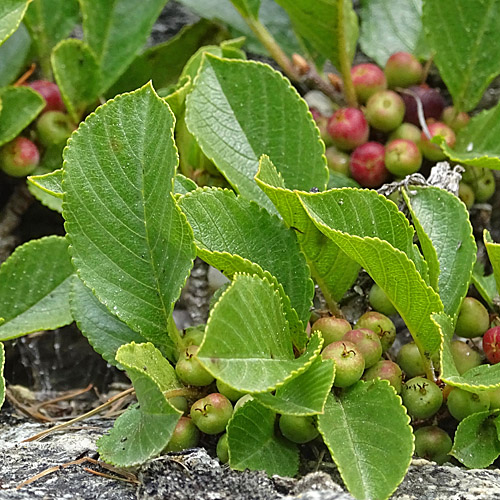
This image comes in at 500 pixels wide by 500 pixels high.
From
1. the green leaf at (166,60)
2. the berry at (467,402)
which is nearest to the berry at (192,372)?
the berry at (467,402)

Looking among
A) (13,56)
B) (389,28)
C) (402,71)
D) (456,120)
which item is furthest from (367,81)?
(13,56)

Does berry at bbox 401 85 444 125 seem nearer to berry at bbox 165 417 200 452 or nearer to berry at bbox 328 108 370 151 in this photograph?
berry at bbox 328 108 370 151

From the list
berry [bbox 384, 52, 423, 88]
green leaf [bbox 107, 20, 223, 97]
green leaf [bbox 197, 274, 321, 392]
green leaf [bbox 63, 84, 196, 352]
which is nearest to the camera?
green leaf [bbox 197, 274, 321, 392]

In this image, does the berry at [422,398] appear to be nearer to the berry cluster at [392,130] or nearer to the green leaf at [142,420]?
the green leaf at [142,420]

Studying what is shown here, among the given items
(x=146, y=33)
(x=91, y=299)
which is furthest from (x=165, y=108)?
(x=146, y=33)

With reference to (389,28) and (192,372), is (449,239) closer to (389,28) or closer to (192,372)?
(192,372)

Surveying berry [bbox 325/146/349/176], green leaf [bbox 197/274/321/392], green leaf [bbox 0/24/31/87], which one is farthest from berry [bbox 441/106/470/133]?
green leaf [bbox 0/24/31/87]
